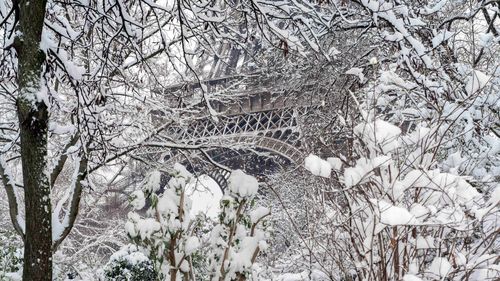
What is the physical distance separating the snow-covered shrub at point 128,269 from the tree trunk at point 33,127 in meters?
4.89

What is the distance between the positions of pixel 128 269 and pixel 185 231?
4.95 meters

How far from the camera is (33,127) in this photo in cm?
317

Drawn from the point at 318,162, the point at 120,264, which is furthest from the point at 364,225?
the point at 120,264

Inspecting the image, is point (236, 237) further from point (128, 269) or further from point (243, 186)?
point (128, 269)

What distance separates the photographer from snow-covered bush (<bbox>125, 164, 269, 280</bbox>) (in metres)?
3.22

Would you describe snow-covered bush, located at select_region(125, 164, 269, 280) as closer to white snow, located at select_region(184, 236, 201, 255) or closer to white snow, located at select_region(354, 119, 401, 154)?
white snow, located at select_region(184, 236, 201, 255)

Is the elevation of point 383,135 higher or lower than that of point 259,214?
higher

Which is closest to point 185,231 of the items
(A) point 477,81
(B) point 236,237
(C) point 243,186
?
(B) point 236,237

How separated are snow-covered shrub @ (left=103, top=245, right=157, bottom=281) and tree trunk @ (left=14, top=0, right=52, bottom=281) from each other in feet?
16.0

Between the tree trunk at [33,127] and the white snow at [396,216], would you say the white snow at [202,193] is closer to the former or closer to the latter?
the tree trunk at [33,127]

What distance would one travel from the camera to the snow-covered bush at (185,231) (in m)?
3.22

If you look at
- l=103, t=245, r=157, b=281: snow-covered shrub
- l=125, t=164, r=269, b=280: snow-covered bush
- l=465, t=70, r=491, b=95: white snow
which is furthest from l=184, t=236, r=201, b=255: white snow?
l=103, t=245, r=157, b=281: snow-covered shrub

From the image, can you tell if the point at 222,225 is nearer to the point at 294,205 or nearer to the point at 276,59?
the point at 276,59

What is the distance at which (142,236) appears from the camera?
321 cm
